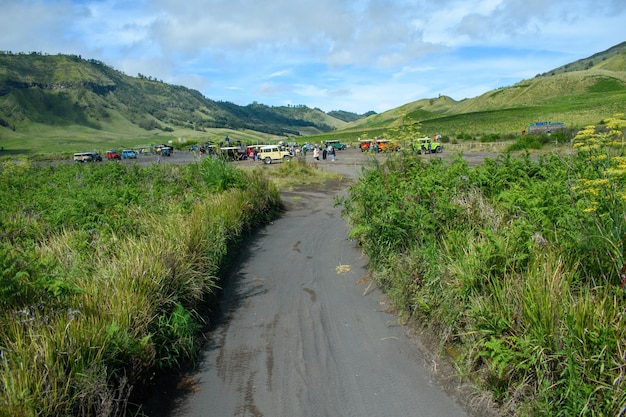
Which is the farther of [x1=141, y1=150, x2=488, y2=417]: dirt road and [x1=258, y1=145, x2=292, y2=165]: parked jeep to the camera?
[x1=258, y1=145, x2=292, y2=165]: parked jeep

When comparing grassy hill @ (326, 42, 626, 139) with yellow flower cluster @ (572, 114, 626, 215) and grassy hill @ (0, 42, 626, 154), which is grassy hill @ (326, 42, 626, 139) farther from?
yellow flower cluster @ (572, 114, 626, 215)

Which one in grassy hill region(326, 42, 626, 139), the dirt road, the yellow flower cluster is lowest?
the dirt road

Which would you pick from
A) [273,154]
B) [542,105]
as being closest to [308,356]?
[273,154]

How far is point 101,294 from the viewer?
16.8ft

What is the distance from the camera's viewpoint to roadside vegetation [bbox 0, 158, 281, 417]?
3.87 m

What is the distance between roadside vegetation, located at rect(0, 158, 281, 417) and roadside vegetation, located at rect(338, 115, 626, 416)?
3.15 meters

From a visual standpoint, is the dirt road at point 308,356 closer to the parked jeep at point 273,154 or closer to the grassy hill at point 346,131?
the parked jeep at point 273,154

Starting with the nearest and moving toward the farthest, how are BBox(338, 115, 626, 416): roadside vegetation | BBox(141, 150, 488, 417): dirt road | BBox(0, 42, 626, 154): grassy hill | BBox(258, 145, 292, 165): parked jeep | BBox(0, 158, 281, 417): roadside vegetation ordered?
BBox(338, 115, 626, 416): roadside vegetation < BBox(0, 158, 281, 417): roadside vegetation < BBox(141, 150, 488, 417): dirt road < BBox(258, 145, 292, 165): parked jeep < BBox(0, 42, 626, 154): grassy hill

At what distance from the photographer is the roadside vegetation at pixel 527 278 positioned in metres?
3.66

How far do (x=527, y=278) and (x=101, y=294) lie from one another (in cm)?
449

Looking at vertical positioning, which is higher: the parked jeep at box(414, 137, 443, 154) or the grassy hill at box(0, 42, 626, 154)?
the grassy hill at box(0, 42, 626, 154)

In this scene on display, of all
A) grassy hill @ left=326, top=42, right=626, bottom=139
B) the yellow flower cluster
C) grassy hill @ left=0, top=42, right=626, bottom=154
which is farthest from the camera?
grassy hill @ left=0, top=42, right=626, bottom=154

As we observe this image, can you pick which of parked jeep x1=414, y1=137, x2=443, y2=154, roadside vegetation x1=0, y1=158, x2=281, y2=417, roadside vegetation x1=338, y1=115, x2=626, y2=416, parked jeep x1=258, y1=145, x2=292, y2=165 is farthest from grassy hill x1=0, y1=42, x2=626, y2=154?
roadside vegetation x1=338, y1=115, x2=626, y2=416

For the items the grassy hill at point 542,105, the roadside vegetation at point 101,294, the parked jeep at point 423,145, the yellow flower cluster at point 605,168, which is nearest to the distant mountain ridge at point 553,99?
the grassy hill at point 542,105
